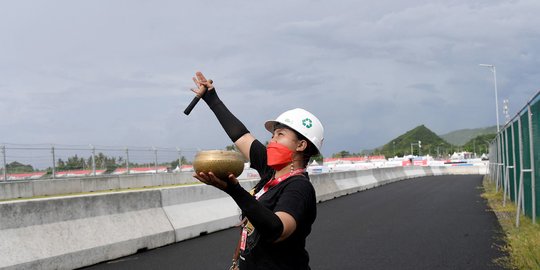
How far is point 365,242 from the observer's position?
10.2m

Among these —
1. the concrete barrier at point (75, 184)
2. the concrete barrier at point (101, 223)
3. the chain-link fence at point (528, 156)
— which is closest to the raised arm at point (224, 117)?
the concrete barrier at point (101, 223)

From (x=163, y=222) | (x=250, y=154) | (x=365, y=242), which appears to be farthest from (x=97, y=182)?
(x=250, y=154)

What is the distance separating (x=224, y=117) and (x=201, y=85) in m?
0.25

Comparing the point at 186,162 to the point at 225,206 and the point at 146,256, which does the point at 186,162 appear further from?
the point at 146,256

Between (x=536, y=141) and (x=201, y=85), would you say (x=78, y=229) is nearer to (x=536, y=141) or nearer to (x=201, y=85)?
(x=201, y=85)

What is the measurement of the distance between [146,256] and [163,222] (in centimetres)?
134

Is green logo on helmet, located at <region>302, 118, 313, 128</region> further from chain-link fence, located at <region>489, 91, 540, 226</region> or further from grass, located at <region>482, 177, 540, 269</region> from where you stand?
chain-link fence, located at <region>489, 91, 540, 226</region>

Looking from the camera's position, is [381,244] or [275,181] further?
[381,244]

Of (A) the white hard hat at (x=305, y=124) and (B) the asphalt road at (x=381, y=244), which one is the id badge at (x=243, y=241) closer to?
(A) the white hard hat at (x=305, y=124)

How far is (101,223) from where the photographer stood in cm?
867

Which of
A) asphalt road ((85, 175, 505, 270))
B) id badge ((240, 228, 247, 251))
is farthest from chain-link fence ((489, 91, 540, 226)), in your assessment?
id badge ((240, 228, 247, 251))

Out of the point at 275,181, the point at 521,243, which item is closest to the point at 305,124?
the point at 275,181

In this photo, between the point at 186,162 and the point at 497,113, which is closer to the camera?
the point at 186,162

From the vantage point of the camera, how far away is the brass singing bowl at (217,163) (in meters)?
2.26
